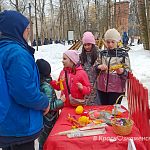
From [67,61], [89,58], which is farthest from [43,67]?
[89,58]

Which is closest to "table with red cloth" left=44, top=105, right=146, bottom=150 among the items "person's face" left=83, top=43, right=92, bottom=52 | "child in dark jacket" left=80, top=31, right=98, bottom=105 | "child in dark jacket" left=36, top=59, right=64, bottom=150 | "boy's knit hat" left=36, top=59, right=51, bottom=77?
"child in dark jacket" left=36, top=59, right=64, bottom=150

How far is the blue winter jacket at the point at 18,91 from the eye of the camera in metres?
2.44

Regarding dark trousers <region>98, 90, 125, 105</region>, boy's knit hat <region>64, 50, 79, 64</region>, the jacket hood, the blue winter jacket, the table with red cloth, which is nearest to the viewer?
the blue winter jacket

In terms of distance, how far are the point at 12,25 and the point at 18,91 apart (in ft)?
1.80

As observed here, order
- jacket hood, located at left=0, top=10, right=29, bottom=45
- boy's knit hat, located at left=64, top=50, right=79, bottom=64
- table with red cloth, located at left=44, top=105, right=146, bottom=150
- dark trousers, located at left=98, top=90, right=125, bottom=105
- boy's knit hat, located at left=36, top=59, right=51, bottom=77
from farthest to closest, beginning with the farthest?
dark trousers, located at left=98, top=90, right=125, bottom=105, boy's knit hat, located at left=64, top=50, right=79, bottom=64, boy's knit hat, located at left=36, top=59, right=51, bottom=77, table with red cloth, located at left=44, top=105, right=146, bottom=150, jacket hood, located at left=0, top=10, right=29, bottom=45

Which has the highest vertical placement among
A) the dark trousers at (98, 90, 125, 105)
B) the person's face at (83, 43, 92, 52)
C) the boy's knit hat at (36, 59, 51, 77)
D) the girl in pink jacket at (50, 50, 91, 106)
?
the person's face at (83, 43, 92, 52)

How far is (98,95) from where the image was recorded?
4762 millimetres

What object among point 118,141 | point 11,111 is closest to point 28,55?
point 11,111

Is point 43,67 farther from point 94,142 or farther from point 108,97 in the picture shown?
point 108,97

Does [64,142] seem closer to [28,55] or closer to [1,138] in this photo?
[1,138]

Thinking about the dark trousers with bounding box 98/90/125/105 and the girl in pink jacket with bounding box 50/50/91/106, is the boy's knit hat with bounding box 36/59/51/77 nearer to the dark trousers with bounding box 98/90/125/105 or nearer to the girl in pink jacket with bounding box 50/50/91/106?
the girl in pink jacket with bounding box 50/50/91/106

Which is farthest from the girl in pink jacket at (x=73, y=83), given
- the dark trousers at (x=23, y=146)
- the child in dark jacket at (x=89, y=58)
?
the dark trousers at (x=23, y=146)

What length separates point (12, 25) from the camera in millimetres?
2561

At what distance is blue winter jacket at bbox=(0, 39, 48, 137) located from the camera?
2.44 m
